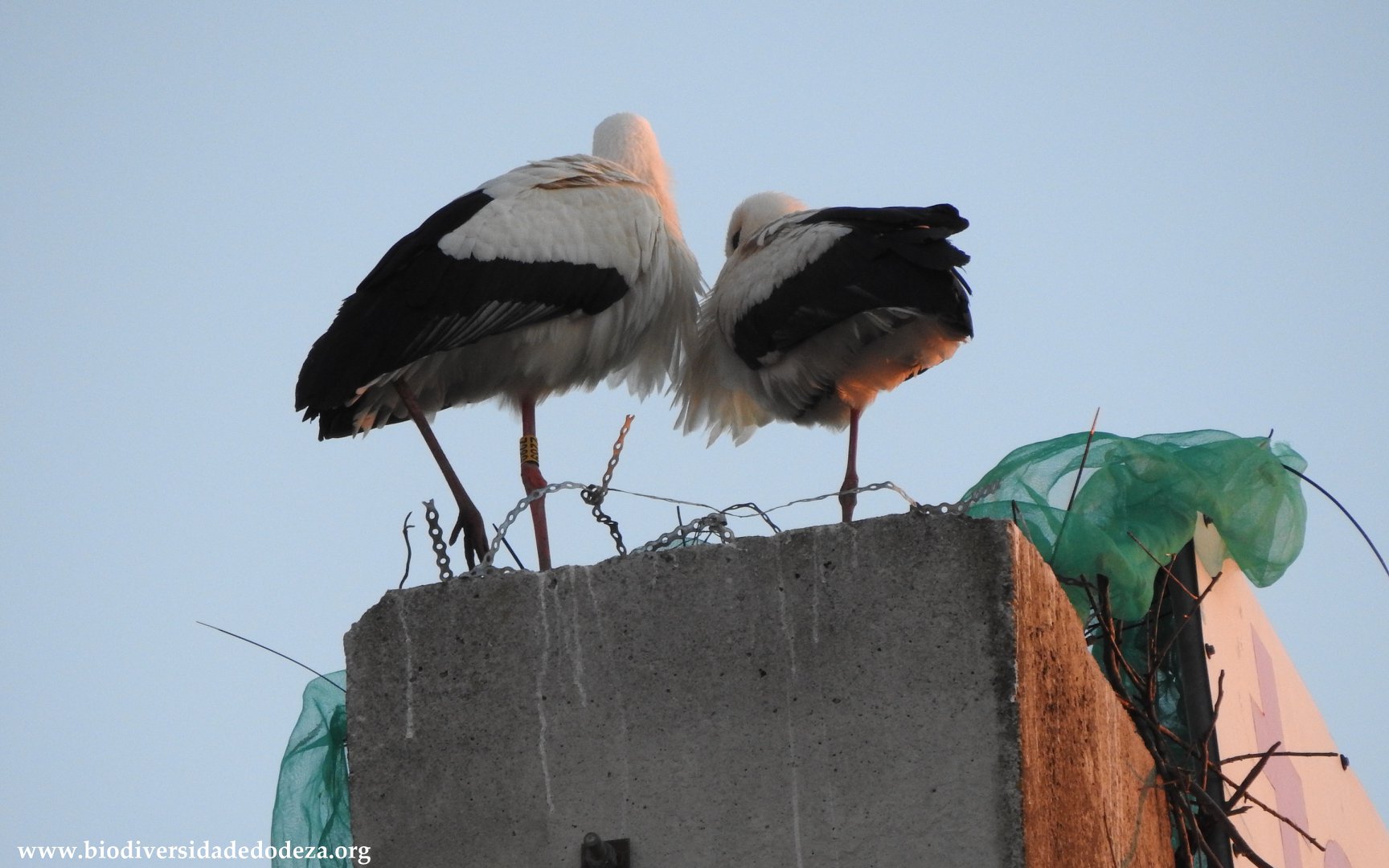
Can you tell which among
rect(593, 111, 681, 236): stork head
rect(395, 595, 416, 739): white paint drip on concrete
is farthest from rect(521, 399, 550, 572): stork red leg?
rect(395, 595, 416, 739): white paint drip on concrete

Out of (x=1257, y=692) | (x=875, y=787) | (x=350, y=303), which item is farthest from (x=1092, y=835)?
(x=350, y=303)

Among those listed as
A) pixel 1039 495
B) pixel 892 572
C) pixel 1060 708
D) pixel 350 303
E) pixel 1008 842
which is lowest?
pixel 1008 842

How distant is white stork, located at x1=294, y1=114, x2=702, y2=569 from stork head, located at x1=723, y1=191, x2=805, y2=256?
92 cm

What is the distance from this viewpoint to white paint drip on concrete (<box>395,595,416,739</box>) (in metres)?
3.97

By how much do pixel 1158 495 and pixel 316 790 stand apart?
284cm

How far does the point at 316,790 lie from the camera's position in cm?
502

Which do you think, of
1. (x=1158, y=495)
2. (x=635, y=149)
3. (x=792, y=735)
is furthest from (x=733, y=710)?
(x=635, y=149)

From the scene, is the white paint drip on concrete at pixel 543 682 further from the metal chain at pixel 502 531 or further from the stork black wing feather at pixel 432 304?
the stork black wing feather at pixel 432 304

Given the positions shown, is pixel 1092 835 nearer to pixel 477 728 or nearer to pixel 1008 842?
pixel 1008 842

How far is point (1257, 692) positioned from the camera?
6.37 metres

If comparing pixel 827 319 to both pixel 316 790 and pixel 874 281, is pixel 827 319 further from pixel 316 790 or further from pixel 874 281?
pixel 316 790

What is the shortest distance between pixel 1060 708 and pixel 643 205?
324 centimetres

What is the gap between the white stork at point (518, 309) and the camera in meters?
5.93

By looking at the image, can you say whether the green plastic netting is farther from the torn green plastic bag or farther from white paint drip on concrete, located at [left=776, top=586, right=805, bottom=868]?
the torn green plastic bag
